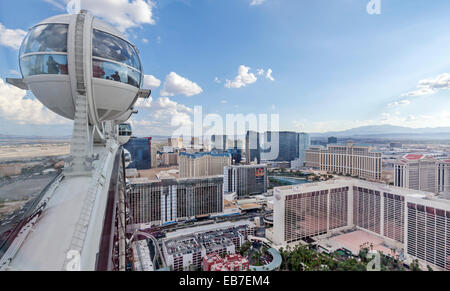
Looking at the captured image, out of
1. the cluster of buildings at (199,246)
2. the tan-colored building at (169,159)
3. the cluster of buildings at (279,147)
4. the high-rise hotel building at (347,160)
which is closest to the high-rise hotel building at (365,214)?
the cluster of buildings at (199,246)

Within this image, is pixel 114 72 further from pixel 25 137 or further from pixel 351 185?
pixel 351 185

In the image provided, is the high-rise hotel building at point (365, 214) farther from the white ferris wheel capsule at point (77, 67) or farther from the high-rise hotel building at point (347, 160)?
the white ferris wheel capsule at point (77, 67)

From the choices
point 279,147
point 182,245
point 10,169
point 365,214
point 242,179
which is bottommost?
point 182,245

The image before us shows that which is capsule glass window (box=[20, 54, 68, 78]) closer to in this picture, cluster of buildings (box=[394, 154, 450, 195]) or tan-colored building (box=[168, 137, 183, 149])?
cluster of buildings (box=[394, 154, 450, 195])

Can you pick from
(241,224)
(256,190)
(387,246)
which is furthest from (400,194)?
(256,190)

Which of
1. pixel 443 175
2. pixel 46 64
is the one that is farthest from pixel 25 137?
pixel 443 175

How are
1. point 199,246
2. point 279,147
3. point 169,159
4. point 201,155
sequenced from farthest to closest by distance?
1. point 169,159
2. point 279,147
3. point 201,155
4. point 199,246
